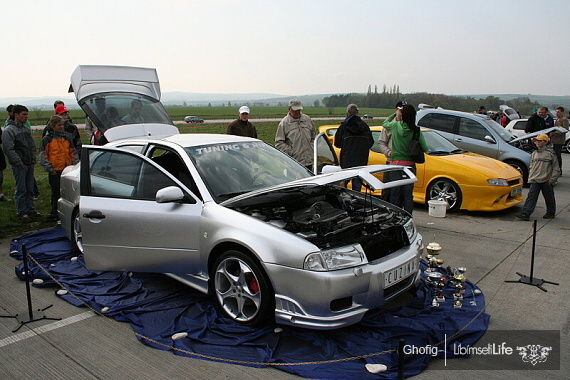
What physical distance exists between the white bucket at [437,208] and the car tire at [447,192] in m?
0.39

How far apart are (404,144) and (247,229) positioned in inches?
148

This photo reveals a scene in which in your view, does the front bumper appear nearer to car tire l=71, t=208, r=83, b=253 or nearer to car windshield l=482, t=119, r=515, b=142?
car tire l=71, t=208, r=83, b=253

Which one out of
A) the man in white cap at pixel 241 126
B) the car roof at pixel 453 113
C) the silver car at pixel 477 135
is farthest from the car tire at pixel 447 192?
the car roof at pixel 453 113

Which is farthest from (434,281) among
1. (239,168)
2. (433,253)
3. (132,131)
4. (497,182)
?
(132,131)

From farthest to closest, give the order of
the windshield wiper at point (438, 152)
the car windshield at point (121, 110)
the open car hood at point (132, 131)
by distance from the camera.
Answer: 1. the windshield wiper at point (438, 152)
2. the car windshield at point (121, 110)
3. the open car hood at point (132, 131)

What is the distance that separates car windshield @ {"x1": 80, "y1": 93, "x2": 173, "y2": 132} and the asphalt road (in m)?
2.61

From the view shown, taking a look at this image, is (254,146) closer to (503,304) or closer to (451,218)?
(503,304)

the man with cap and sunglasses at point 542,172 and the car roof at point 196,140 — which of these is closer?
the car roof at point 196,140

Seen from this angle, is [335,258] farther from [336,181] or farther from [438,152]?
[438,152]

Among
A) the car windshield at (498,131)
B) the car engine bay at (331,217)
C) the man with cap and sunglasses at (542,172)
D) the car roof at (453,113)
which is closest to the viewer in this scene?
the car engine bay at (331,217)

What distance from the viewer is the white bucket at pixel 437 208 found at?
7520mm

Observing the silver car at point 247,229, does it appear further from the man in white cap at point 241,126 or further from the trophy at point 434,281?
the man in white cap at point 241,126

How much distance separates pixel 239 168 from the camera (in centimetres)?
450

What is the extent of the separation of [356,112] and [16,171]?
5.65 meters
